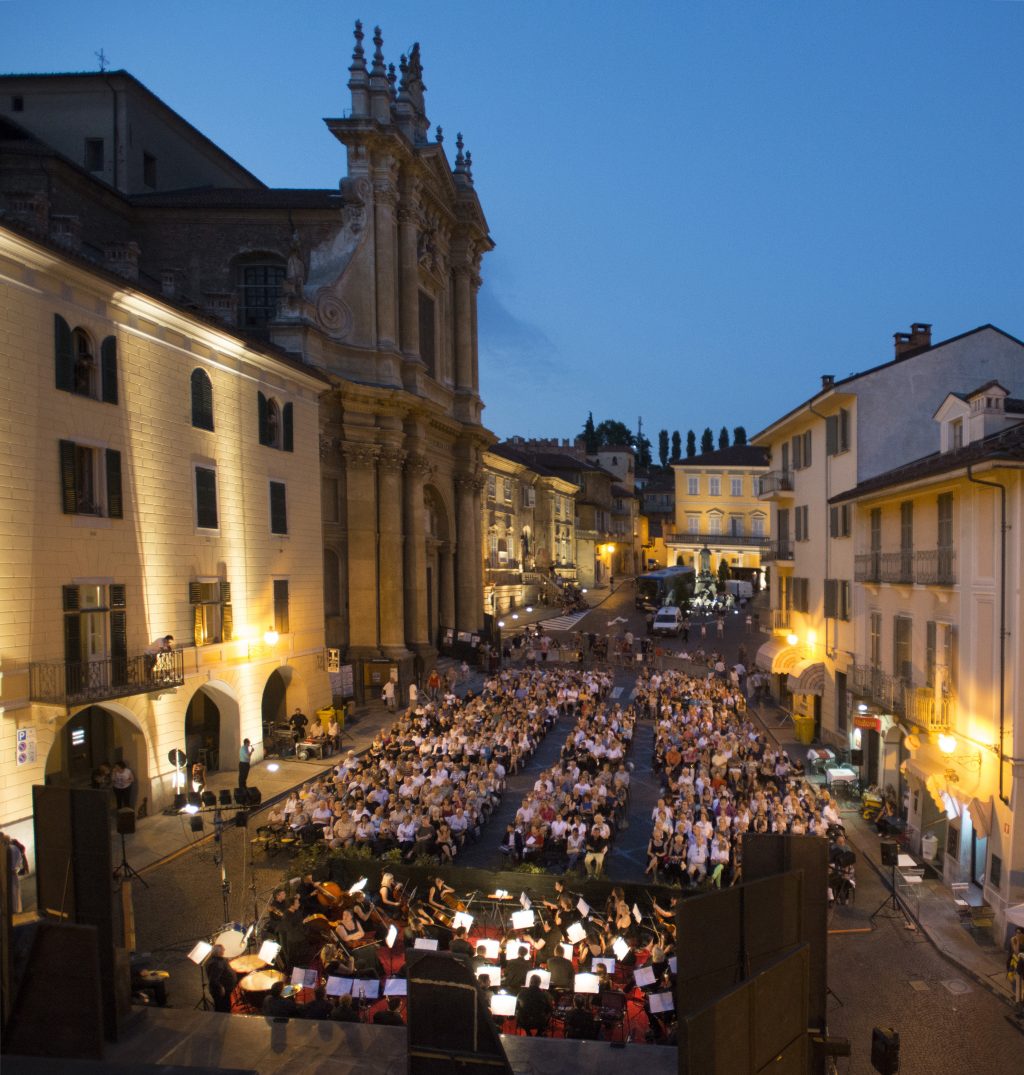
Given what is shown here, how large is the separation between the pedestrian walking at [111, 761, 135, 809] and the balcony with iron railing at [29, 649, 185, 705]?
2.22 metres

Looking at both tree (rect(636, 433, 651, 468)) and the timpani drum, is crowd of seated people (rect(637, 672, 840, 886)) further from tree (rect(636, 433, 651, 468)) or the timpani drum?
tree (rect(636, 433, 651, 468))

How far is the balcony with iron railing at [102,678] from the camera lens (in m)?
19.2

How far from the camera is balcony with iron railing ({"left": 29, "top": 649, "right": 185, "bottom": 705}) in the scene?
63.2ft

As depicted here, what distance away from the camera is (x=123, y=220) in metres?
39.0

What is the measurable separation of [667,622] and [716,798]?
36.2m

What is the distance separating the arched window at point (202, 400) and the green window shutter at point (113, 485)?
3.75m

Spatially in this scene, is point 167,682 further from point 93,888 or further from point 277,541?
point 93,888

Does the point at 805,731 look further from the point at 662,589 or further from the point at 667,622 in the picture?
the point at 662,589

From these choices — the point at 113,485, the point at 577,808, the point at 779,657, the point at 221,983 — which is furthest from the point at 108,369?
the point at 779,657

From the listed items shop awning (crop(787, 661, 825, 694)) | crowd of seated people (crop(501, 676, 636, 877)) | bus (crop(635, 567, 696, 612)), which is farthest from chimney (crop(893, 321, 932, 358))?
bus (crop(635, 567, 696, 612))

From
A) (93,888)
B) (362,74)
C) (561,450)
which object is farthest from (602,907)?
(561,450)

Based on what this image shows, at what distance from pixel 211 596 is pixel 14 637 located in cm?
760

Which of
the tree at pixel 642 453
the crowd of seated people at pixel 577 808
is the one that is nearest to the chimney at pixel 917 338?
the crowd of seated people at pixel 577 808

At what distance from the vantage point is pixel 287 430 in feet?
102
